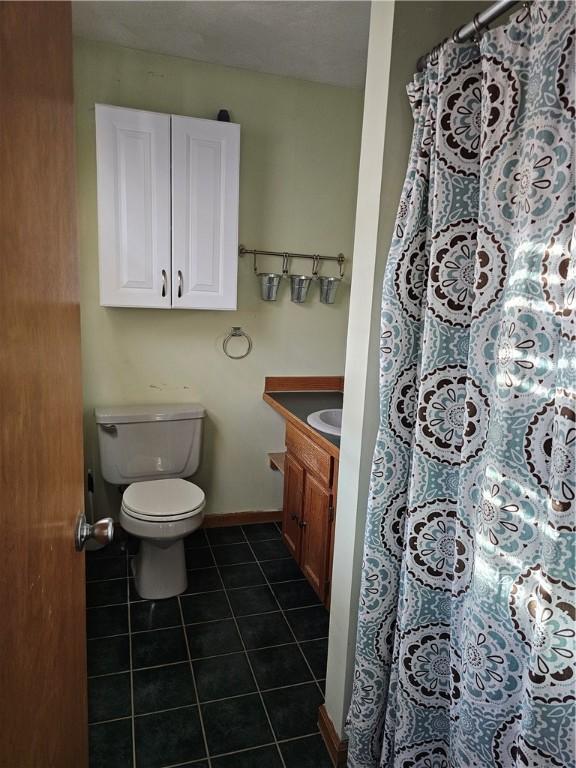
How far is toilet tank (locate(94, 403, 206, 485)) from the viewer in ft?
8.54

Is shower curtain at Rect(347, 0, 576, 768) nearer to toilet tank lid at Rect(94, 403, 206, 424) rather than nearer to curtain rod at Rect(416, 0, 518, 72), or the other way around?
curtain rod at Rect(416, 0, 518, 72)

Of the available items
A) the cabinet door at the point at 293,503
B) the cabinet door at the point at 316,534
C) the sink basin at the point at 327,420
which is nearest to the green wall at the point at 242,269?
the cabinet door at the point at 293,503

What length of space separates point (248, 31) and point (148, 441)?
196 cm

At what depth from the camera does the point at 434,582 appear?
1.28 meters

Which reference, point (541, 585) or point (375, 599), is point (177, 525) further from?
point (541, 585)

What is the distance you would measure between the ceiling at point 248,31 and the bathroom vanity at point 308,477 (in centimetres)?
164

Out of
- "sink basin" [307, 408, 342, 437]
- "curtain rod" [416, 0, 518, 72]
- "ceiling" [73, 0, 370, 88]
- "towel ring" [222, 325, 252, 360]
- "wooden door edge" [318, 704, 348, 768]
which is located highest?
"ceiling" [73, 0, 370, 88]

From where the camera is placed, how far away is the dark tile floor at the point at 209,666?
164 cm

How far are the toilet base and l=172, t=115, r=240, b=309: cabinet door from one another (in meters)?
1.17

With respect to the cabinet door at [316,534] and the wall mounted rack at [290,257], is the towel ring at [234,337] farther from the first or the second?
the cabinet door at [316,534]

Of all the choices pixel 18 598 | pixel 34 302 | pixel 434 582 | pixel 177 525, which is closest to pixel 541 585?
pixel 434 582

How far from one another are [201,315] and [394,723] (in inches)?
81.2

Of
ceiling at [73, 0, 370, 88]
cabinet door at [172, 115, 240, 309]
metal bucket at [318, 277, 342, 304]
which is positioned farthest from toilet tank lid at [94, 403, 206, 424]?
ceiling at [73, 0, 370, 88]

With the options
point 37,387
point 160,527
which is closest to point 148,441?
point 160,527
